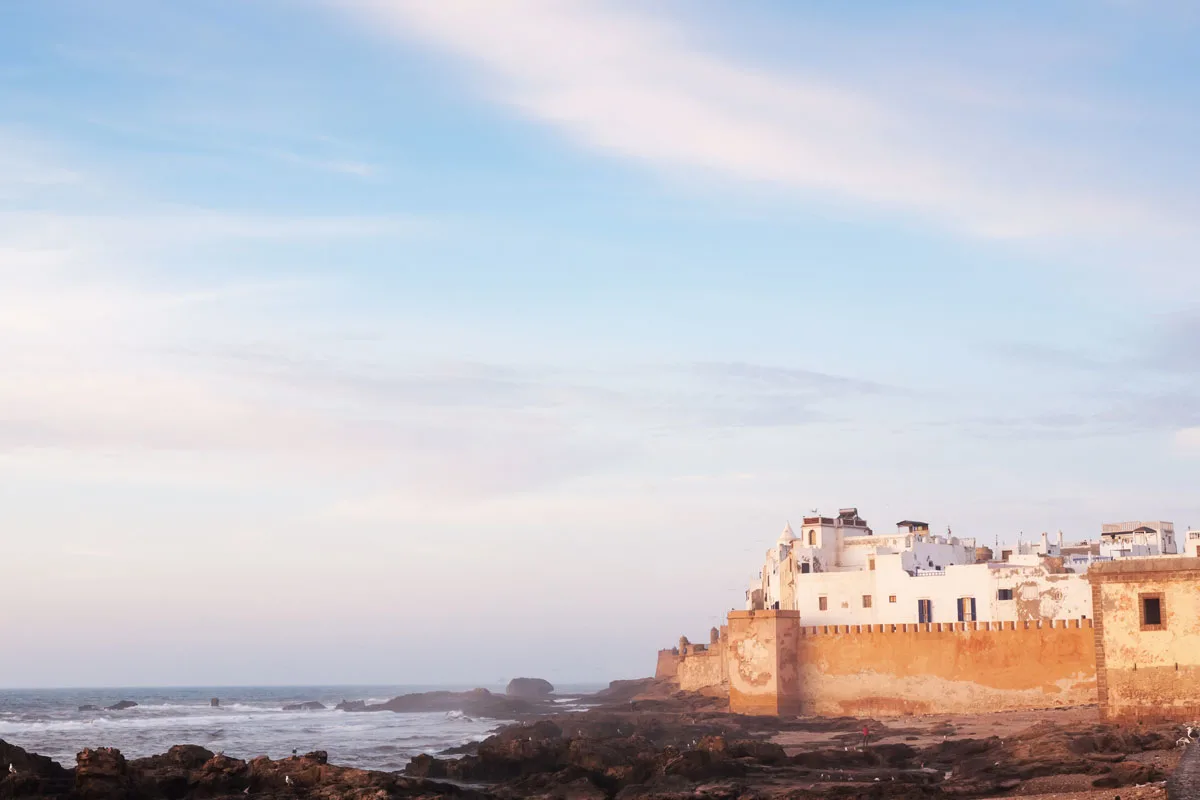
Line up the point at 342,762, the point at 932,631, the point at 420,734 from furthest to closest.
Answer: the point at 420,734 → the point at 932,631 → the point at 342,762

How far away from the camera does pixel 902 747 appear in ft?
92.6

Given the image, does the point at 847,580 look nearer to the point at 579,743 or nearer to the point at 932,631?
the point at 932,631

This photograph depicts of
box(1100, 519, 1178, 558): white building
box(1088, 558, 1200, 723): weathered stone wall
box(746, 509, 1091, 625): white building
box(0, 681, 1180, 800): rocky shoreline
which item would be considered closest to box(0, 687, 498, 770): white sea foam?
box(0, 681, 1180, 800): rocky shoreline

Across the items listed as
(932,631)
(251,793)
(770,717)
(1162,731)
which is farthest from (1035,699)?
(251,793)

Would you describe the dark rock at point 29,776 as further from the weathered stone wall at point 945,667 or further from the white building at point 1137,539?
the white building at point 1137,539

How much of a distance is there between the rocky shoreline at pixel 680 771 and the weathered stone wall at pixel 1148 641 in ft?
3.05

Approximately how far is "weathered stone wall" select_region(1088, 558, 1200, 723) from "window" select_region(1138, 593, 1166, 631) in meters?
0.03

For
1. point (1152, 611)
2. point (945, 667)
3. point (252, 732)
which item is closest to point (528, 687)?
point (252, 732)

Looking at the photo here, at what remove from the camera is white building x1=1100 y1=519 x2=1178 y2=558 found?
5706 centimetres

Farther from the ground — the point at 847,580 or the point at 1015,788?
the point at 847,580

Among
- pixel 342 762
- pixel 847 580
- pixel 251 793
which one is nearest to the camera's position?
pixel 251 793

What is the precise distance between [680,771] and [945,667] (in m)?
16.2

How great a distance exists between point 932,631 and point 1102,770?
19578mm

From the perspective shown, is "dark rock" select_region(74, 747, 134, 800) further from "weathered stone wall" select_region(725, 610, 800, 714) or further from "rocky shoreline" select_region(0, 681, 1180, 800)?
"weathered stone wall" select_region(725, 610, 800, 714)
